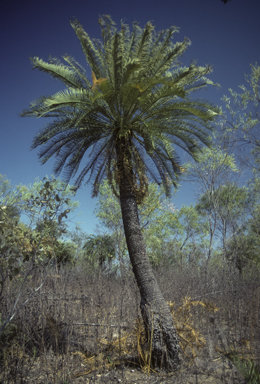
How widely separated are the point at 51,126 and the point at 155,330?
19.4 feet

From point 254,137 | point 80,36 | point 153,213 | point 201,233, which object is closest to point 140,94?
point 80,36

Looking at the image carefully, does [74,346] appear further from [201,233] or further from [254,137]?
[201,233]

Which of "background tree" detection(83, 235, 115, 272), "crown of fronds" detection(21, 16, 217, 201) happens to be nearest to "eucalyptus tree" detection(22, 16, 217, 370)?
"crown of fronds" detection(21, 16, 217, 201)

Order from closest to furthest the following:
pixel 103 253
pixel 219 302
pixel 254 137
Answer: pixel 219 302 < pixel 254 137 < pixel 103 253

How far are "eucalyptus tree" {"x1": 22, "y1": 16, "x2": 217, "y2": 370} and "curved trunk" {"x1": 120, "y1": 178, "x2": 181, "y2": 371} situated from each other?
0.02 meters

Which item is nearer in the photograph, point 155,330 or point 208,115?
point 155,330

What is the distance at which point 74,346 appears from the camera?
660cm

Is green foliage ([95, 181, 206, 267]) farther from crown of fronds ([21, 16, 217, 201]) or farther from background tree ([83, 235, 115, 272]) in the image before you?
crown of fronds ([21, 16, 217, 201])

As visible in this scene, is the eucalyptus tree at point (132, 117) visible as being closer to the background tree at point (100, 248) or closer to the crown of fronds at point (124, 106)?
the crown of fronds at point (124, 106)

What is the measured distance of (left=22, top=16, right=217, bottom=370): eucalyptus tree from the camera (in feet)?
20.0

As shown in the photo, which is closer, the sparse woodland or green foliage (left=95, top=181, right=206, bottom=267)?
the sparse woodland

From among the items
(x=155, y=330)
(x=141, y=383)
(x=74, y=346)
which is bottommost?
(x=141, y=383)

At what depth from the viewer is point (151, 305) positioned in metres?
5.89

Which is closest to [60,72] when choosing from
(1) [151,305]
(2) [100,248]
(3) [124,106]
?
(3) [124,106]
